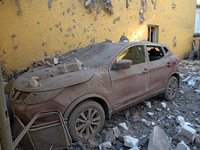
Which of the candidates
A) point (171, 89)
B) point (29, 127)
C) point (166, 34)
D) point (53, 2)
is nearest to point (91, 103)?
point (29, 127)

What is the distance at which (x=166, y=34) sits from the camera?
1072cm

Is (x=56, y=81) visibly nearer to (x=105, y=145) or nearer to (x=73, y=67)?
(x=73, y=67)

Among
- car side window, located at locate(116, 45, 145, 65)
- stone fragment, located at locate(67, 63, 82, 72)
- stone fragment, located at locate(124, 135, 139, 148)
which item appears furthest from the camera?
car side window, located at locate(116, 45, 145, 65)

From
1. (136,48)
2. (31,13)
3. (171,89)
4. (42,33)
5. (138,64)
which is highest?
(31,13)

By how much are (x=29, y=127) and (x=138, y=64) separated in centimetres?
235

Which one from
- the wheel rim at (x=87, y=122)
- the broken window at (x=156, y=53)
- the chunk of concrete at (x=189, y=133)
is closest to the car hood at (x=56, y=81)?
the wheel rim at (x=87, y=122)

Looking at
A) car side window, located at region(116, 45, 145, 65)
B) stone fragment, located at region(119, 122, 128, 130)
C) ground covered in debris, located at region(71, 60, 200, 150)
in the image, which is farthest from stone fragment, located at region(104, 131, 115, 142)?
car side window, located at region(116, 45, 145, 65)

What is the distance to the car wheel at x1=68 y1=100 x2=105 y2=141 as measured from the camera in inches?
89.0

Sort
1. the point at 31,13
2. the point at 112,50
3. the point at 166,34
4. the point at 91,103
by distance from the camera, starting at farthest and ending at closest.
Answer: the point at 166,34 < the point at 31,13 < the point at 112,50 < the point at 91,103

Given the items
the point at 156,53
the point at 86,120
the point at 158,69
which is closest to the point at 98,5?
the point at 156,53

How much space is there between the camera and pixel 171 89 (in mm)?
4223

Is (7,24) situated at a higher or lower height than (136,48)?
higher

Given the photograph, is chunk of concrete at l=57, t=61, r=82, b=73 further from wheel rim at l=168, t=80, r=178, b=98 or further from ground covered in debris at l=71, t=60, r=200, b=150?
wheel rim at l=168, t=80, r=178, b=98

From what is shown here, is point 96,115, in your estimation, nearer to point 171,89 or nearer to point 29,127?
point 29,127
